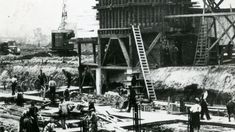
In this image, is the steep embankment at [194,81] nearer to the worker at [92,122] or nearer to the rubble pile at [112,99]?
the rubble pile at [112,99]

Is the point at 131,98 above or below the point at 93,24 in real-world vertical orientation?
below

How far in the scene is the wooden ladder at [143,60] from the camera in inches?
1144

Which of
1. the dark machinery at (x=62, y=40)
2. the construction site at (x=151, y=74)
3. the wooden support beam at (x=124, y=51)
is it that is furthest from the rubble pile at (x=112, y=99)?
the dark machinery at (x=62, y=40)

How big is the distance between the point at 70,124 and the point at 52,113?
2762mm

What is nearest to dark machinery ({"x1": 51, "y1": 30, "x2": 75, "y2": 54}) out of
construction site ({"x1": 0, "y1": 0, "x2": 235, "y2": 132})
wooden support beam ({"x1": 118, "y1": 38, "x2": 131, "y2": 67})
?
construction site ({"x1": 0, "y1": 0, "x2": 235, "y2": 132})

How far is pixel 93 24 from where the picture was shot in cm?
4556

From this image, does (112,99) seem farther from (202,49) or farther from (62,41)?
(62,41)

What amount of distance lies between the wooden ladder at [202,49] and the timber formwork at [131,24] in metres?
1.79

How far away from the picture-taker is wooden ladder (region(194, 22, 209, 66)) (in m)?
30.5

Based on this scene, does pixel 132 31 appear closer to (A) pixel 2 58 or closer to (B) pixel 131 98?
(B) pixel 131 98

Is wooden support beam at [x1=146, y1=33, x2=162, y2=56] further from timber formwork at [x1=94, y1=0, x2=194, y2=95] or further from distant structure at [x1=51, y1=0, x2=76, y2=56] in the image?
distant structure at [x1=51, y1=0, x2=76, y2=56]

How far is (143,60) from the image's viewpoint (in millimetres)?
30625

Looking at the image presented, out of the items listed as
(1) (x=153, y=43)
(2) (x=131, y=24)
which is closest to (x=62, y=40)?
(2) (x=131, y=24)

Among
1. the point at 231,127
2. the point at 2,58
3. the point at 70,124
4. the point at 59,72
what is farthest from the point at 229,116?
the point at 2,58
